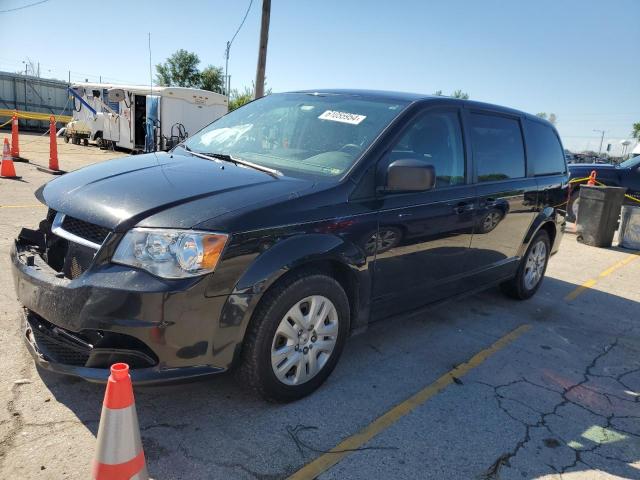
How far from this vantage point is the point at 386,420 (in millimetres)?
3021

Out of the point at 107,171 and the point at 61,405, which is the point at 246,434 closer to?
the point at 61,405

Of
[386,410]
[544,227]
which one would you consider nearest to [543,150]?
[544,227]

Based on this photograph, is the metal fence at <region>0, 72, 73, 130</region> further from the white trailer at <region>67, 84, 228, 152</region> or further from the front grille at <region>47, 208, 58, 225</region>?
the front grille at <region>47, 208, 58, 225</region>

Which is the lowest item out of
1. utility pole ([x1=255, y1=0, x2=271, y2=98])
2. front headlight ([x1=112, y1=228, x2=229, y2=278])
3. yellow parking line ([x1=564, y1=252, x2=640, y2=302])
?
yellow parking line ([x1=564, y1=252, x2=640, y2=302])

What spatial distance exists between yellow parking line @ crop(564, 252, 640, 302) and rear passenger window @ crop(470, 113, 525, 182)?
2.04 metres

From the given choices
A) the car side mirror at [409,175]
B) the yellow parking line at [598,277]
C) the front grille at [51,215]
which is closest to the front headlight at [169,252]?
the front grille at [51,215]

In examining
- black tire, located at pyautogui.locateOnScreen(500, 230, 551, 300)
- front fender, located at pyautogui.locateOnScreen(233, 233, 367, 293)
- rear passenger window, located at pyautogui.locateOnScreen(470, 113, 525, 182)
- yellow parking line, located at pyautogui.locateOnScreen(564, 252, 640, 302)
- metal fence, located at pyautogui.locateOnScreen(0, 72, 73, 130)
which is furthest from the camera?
metal fence, located at pyautogui.locateOnScreen(0, 72, 73, 130)

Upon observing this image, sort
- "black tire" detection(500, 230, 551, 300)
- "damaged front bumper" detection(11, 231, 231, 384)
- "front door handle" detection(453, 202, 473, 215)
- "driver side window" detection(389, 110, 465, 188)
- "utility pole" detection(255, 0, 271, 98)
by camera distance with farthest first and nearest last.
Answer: "utility pole" detection(255, 0, 271, 98), "black tire" detection(500, 230, 551, 300), "front door handle" detection(453, 202, 473, 215), "driver side window" detection(389, 110, 465, 188), "damaged front bumper" detection(11, 231, 231, 384)

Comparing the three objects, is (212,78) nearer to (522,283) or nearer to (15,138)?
(15,138)

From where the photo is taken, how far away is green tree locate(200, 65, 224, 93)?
4775 cm

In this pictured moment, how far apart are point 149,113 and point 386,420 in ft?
54.1

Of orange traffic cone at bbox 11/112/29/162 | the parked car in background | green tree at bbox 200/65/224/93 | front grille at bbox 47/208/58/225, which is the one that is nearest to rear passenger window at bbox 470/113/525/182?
front grille at bbox 47/208/58/225

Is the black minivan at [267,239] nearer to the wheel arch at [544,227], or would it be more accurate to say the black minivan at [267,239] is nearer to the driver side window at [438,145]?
the driver side window at [438,145]

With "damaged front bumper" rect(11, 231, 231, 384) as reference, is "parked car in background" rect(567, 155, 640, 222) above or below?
above
